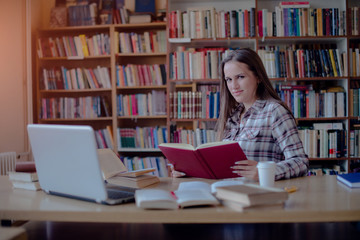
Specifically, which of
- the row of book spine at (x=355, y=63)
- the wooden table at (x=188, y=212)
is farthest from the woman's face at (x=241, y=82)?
the row of book spine at (x=355, y=63)

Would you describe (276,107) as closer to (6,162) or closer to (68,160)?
(68,160)

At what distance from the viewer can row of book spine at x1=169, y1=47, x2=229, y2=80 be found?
352 centimetres

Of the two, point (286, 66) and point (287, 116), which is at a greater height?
point (286, 66)

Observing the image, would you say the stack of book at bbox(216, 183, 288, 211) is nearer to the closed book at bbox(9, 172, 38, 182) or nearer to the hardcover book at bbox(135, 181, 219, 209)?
the hardcover book at bbox(135, 181, 219, 209)

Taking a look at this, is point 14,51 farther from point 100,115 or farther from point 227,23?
point 227,23

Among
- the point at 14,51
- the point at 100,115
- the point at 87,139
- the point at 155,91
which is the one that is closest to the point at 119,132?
the point at 100,115

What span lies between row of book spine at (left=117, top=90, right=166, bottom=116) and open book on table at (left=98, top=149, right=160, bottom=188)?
87.0 inches

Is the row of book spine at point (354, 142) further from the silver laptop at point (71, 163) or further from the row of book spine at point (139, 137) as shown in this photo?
the silver laptop at point (71, 163)

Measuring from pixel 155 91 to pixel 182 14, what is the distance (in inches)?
31.7

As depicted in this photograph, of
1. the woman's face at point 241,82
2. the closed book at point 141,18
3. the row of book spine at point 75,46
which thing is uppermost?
the closed book at point 141,18

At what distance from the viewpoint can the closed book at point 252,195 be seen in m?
1.04

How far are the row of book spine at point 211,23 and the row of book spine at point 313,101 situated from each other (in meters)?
0.67

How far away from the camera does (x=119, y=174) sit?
4.92 ft

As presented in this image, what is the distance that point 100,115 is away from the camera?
3863mm
